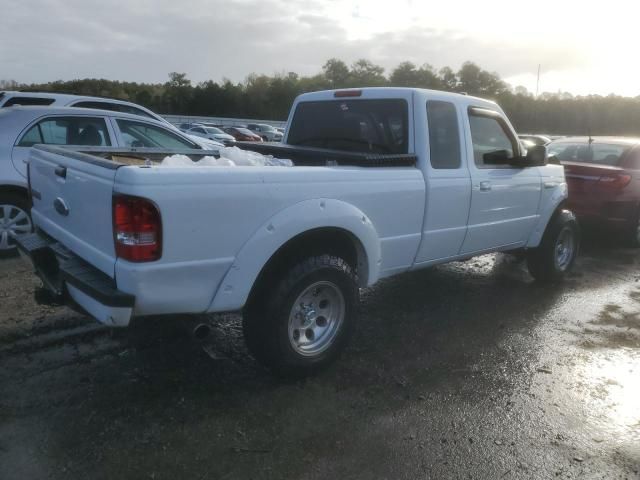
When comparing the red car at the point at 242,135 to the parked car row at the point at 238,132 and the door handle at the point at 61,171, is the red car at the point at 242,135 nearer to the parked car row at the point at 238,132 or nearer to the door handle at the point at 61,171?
the parked car row at the point at 238,132

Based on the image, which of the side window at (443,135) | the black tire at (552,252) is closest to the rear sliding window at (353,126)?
the side window at (443,135)

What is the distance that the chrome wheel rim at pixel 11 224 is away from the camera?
5840 mm

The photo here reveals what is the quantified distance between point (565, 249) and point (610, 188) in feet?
6.45

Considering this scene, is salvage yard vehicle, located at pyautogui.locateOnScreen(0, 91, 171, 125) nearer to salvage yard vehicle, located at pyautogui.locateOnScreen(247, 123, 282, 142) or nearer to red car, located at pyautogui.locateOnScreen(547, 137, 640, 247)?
red car, located at pyautogui.locateOnScreen(547, 137, 640, 247)

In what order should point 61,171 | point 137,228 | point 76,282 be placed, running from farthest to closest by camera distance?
point 61,171
point 76,282
point 137,228

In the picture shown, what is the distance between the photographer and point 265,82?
85250 mm

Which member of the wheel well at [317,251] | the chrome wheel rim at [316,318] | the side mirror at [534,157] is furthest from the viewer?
the side mirror at [534,157]

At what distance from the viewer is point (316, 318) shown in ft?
11.8

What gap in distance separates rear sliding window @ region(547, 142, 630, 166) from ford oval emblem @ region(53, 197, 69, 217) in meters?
6.98

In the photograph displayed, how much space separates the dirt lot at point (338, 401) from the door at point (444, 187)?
79cm

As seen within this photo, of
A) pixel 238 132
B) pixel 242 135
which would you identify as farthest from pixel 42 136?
pixel 238 132

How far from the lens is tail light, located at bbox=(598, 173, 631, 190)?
7547mm

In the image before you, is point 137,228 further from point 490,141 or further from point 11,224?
point 11,224

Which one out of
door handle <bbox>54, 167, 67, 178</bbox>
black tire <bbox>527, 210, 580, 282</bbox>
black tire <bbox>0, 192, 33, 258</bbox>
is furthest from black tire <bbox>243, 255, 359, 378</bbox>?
black tire <bbox>0, 192, 33, 258</bbox>
